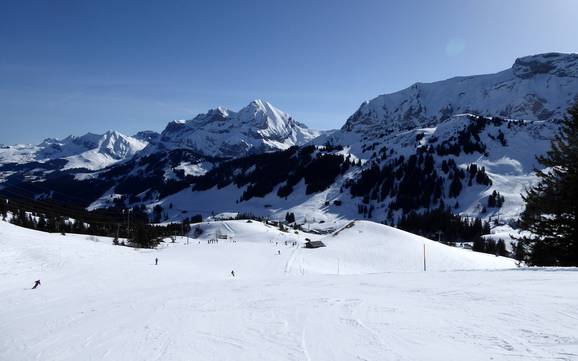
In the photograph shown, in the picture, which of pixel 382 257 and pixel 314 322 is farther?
pixel 382 257

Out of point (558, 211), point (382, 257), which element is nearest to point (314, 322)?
point (558, 211)

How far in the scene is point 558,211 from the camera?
29.6 m

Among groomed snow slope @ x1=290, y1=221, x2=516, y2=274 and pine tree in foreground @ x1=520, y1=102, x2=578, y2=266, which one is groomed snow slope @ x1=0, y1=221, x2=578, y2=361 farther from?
groomed snow slope @ x1=290, y1=221, x2=516, y2=274

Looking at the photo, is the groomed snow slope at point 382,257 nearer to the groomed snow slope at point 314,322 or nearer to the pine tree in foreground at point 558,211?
the pine tree in foreground at point 558,211

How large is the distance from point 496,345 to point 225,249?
255 feet

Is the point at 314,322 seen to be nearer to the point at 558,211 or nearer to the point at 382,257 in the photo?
the point at 558,211

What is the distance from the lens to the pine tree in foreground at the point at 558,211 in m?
28.8

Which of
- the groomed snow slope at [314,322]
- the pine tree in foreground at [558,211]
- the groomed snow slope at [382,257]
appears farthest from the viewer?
the groomed snow slope at [382,257]

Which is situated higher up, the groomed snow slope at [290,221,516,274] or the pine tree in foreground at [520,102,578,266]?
the pine tree in foreground at [520,102,578,266]

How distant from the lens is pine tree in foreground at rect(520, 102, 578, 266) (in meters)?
28.8

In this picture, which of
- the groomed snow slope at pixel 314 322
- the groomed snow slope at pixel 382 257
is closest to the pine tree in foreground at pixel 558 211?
the groomed snow slope at pixel 314 322

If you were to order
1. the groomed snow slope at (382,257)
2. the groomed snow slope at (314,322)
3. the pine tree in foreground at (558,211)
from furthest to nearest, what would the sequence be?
the groomed snow slope at (382,257)
the pine tree in foreground at (558,211)
the groomed snow slope at (314,322)

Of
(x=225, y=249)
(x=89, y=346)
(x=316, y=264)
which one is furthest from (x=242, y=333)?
(x=225, y=249)

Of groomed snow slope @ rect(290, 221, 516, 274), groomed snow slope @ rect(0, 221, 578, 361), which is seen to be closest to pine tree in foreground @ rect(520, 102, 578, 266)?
groomed snow slope @ rect(0, 221, 578, 361)
